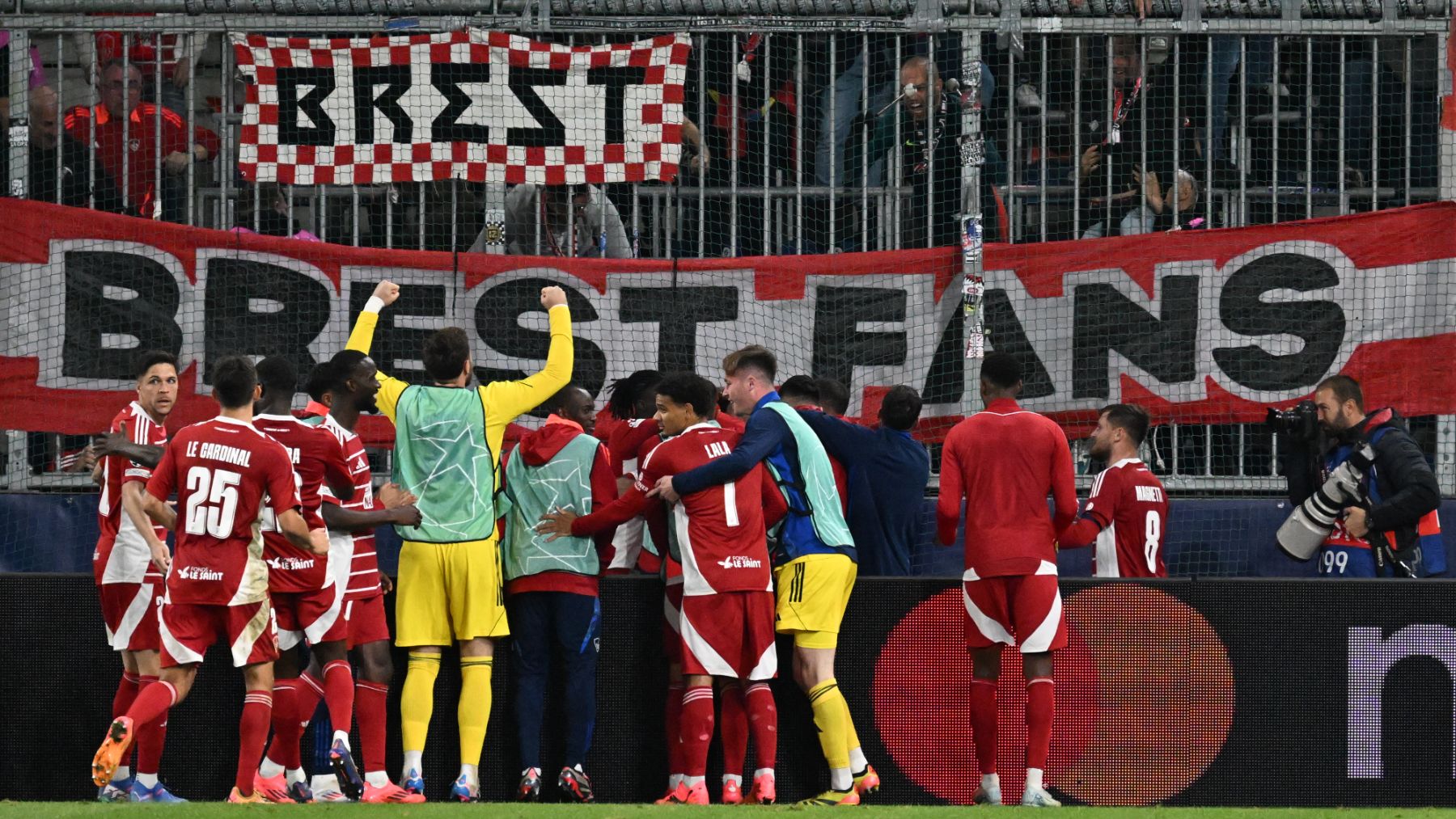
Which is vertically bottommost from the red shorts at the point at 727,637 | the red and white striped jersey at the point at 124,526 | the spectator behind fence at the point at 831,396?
the red shorts at the point at 727,637

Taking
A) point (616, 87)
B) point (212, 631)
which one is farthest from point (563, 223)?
point (212, 631)

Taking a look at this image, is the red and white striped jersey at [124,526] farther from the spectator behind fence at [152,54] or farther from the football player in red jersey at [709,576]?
the spectator behind fence at [152,54]

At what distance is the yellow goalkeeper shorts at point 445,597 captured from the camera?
26.1ft

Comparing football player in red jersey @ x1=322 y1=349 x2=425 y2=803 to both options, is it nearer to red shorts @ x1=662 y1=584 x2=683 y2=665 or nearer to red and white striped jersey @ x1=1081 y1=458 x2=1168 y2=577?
red shorts @ x1=662 y1=584 x2=683 y2=665

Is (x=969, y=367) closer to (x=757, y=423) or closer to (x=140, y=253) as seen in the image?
(x=757, y=423)

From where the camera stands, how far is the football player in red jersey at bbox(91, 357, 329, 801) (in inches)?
282

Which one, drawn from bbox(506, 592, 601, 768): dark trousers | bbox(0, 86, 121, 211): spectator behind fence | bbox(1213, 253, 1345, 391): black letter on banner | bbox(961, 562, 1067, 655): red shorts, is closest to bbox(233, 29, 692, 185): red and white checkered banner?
bbox(0, 86, 121, 211): spectator behind fence

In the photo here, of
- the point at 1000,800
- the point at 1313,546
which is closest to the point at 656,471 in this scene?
the point at 1000,800

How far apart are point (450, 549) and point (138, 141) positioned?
4287mm

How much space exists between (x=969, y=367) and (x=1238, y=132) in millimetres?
2247

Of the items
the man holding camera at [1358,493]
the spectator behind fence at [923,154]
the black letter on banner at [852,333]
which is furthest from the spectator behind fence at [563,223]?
the man holding camera at [1358,493]

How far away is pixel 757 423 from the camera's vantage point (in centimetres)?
805

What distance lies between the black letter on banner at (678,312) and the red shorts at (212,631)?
13.1 feet

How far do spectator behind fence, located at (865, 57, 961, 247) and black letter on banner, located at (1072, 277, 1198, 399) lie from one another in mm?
950
